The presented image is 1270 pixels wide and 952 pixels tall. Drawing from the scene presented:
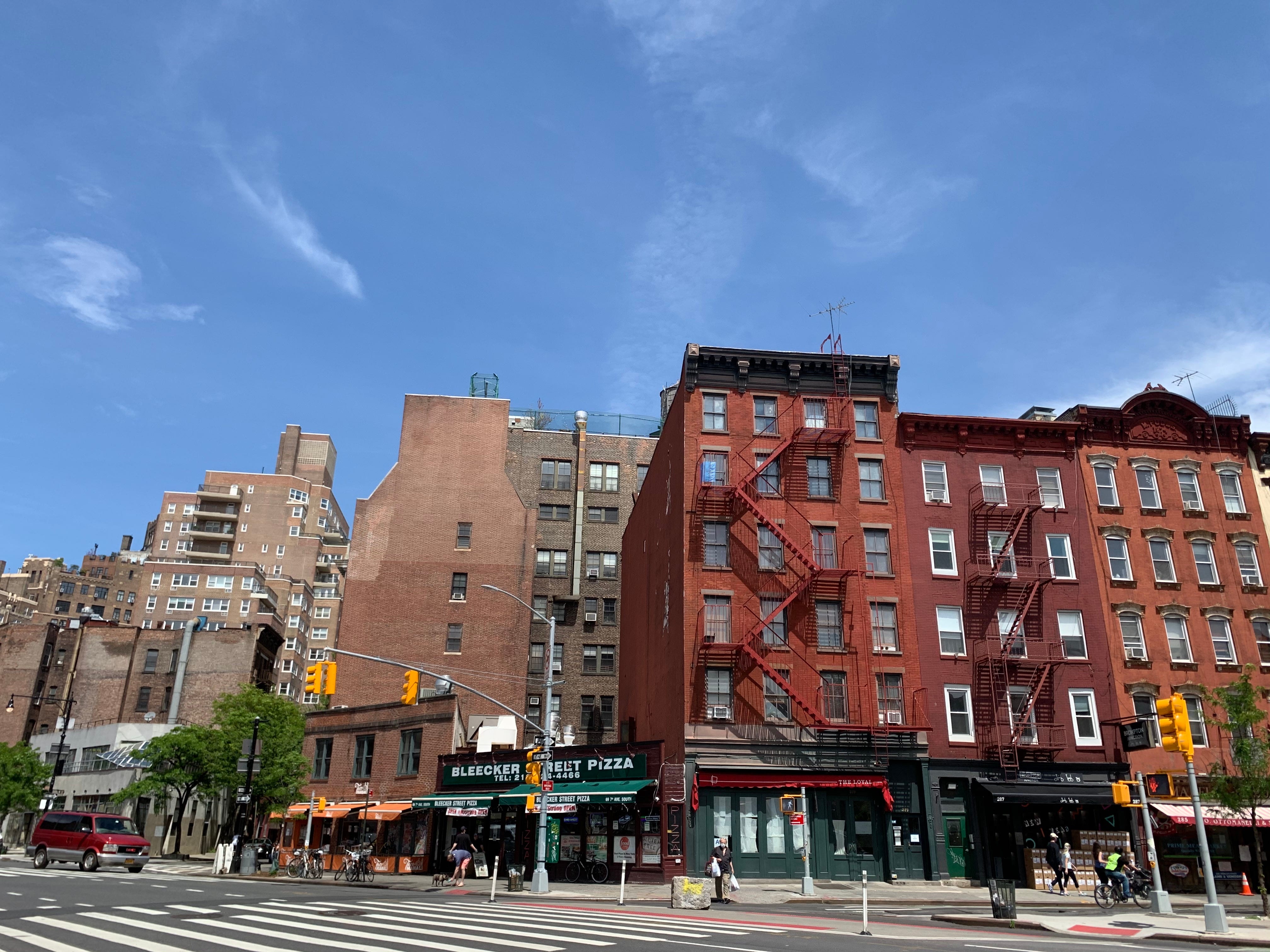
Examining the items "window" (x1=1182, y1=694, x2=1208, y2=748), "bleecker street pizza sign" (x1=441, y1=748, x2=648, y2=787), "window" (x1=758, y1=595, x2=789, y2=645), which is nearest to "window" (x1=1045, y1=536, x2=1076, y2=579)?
"window" (x1=1182, y1=694, x2=1208, y2=748)

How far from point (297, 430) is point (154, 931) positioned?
131698 millimetres

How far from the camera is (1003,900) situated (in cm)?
2145

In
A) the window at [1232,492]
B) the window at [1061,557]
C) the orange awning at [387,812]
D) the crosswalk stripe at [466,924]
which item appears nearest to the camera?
the crosswalk stripe at [466,924]

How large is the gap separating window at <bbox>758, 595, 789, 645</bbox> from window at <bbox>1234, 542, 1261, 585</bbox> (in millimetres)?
20427

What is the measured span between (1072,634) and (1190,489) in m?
9.56

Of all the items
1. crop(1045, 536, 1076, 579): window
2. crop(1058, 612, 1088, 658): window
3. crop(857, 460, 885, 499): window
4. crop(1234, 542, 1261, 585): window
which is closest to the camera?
crop(1058, 612, 1088, 658): window

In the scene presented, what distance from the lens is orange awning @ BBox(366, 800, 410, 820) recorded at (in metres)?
43.3

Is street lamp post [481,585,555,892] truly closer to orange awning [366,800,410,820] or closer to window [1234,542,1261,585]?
orange awning [366,800,410,820]

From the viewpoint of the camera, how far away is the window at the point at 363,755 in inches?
1956

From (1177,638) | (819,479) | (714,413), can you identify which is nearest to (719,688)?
(819,479)

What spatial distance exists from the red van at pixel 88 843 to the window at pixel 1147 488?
44.1 meters

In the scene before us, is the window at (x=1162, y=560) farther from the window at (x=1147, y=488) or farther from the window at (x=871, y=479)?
the window at (x=871, y=479)

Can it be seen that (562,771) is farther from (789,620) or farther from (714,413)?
(714,413)

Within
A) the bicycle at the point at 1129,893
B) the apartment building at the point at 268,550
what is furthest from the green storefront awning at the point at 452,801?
the apartment building at the point at 268,550
